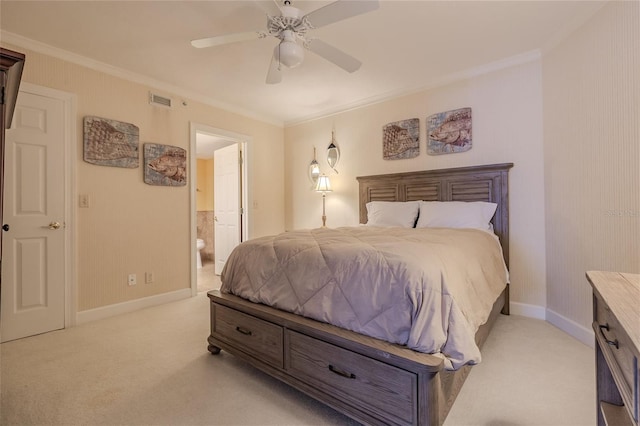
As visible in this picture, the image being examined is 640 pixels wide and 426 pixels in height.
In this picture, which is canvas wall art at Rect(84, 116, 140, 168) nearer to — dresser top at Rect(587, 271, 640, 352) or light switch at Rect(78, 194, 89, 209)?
light switch at Rect(78, 194, 89, 209)

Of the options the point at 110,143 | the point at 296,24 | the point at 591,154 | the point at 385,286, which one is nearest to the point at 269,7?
the point at 296,24

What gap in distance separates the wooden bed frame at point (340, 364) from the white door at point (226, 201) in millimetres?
2519

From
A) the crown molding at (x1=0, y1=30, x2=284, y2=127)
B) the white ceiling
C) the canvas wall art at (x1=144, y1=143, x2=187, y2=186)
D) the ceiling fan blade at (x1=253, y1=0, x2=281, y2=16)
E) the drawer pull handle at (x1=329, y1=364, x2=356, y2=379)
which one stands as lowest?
the drawer pull handle at (x1=329, y1=364, x2=356, y2=379)

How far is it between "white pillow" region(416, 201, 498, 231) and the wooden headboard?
0.40ft

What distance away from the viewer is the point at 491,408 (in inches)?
59.5

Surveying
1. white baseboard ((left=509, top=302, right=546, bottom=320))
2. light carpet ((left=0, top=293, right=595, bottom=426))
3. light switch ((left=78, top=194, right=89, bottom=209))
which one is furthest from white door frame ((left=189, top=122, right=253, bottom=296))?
white baseboard ((left=509, top=302, right=546, bottom=320))

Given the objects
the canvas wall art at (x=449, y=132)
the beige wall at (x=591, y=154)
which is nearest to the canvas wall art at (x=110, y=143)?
the canvas wall art at (x=449, y=132)

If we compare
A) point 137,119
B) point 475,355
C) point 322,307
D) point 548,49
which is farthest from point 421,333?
point 137,119

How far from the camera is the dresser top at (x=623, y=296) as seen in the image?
2.28 feet

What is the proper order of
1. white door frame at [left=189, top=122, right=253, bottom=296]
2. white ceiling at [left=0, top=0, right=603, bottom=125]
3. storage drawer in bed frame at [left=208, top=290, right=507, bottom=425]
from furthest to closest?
1. white door frame at [left=189, top=122, right=253, bottom=296]
2. white ceiling at [left=0, top=0, right=603, bottom=125]
3. storage drawer in bed frame at [left=208, top=290, right=507, bottom=425]

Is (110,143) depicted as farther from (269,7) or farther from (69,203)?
(269,7)

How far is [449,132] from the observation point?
3.23 meters

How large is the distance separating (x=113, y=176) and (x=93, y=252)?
2.54 ft

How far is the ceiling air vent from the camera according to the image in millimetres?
3227
